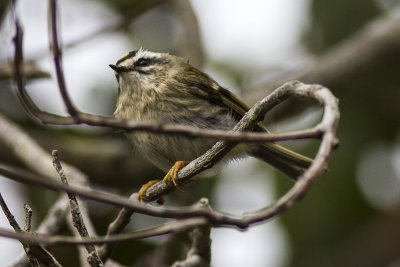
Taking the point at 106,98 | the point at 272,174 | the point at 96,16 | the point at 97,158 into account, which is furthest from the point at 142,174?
the point at 96,16

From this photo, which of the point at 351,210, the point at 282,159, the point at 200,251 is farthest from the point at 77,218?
the point at 351,210

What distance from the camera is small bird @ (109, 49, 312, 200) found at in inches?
128

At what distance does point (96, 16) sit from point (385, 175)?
2893mm

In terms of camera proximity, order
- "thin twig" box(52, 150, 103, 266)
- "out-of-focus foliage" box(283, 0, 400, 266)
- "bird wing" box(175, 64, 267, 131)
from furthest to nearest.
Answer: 1. "out-of-focus foliage" box(283, 0, 400, 266)
2. "bird wing" box(175, 64, 267, 131)
3. "thin twig" box(52, 150, 103, 266)

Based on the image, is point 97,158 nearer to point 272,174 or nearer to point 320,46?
point 272,174

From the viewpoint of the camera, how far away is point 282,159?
3.70m

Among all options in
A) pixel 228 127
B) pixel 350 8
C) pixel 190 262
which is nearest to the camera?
pixel 190 262

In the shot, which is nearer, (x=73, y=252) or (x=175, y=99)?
(x=175, y=99)

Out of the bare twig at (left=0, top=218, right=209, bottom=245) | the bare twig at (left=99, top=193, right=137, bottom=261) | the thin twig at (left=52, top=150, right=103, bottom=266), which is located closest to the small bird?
the bare twig at (left=99, top=193, right=137, bottom=261)

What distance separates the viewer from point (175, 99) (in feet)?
10.9

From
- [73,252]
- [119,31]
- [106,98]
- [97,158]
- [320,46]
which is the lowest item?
[73,252]

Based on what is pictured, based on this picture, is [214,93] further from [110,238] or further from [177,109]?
[110,238]

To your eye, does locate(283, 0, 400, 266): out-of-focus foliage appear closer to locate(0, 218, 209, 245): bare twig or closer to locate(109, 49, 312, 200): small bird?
locate(109, 49, 312, 200): small bird

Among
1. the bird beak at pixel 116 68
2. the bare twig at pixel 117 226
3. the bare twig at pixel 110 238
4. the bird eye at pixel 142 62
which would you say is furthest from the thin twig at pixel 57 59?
the bird eye at pixel 142 62
